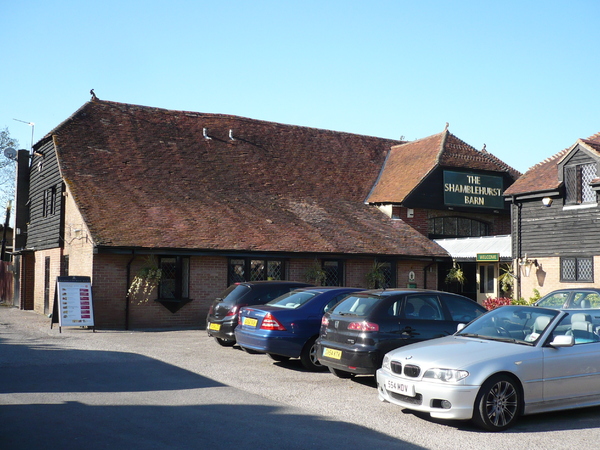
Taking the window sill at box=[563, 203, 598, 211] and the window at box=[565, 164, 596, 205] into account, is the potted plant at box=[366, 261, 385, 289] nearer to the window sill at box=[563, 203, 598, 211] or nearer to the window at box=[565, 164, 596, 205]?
the window sill at box=[563, 203, 598, 211]

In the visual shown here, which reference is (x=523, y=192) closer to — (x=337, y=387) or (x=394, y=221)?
(x=394, y=221)

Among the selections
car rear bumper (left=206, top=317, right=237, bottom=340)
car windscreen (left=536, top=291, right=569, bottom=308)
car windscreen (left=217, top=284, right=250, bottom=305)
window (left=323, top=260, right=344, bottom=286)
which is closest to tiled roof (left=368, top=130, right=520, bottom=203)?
window (left=323, top=260, right=344, bottom=286)

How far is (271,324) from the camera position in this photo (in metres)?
11.3

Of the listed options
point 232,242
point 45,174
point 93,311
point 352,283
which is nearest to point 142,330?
point 93,311

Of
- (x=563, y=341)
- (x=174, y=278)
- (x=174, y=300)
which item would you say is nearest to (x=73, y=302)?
(x=174, y=300)

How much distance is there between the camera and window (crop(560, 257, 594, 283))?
797 inches

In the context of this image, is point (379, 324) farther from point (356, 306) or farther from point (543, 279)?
point (543, 279)

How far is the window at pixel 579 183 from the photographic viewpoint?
20.3 meters

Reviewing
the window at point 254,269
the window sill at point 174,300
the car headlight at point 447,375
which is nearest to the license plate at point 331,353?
the car headlight at point 447,375

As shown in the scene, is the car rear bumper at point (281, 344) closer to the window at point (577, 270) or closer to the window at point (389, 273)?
the window at point (389, 273)

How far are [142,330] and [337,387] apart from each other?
32.3 ft

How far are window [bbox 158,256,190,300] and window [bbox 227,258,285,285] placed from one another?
138cm

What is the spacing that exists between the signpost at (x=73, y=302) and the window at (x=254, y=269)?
4.54 meters

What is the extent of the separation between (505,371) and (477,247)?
17.4 meters
